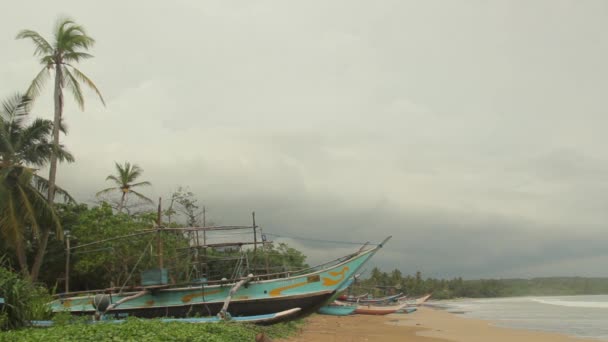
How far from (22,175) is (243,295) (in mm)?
8434

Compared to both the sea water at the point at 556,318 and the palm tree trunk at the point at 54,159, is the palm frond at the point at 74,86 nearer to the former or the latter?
the palm tree trunk at the point at 54,159

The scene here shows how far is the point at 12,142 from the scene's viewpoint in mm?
18031

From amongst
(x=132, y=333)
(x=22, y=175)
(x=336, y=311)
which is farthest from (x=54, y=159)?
(x=336, y=311)

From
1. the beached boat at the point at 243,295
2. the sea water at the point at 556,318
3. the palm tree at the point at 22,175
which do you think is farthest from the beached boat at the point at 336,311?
the palm tree at the point at 22,175

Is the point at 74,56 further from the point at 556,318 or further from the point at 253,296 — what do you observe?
the point at 556,318

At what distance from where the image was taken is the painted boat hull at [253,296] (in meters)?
13.9

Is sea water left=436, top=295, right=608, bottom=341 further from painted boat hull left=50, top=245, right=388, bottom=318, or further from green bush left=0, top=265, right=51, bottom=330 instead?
green bush left=0, top=265, right=51, bottom=330

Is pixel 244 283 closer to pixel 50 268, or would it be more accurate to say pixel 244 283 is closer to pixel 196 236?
pixel 196 236

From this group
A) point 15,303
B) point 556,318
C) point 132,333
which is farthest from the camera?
point 556,318

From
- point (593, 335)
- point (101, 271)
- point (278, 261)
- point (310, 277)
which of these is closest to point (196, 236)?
point (310, 277)

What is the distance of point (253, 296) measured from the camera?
1391cm

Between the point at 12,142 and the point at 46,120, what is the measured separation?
64.3 inches

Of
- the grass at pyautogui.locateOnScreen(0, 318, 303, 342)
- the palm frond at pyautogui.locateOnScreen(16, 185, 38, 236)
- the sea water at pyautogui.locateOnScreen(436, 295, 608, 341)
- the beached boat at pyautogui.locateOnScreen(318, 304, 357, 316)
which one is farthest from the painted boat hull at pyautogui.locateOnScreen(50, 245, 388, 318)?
the sea water at pyautogui.locateOnScreen(436, 295, 608, 341)

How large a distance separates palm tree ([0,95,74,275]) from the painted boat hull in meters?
3.66
